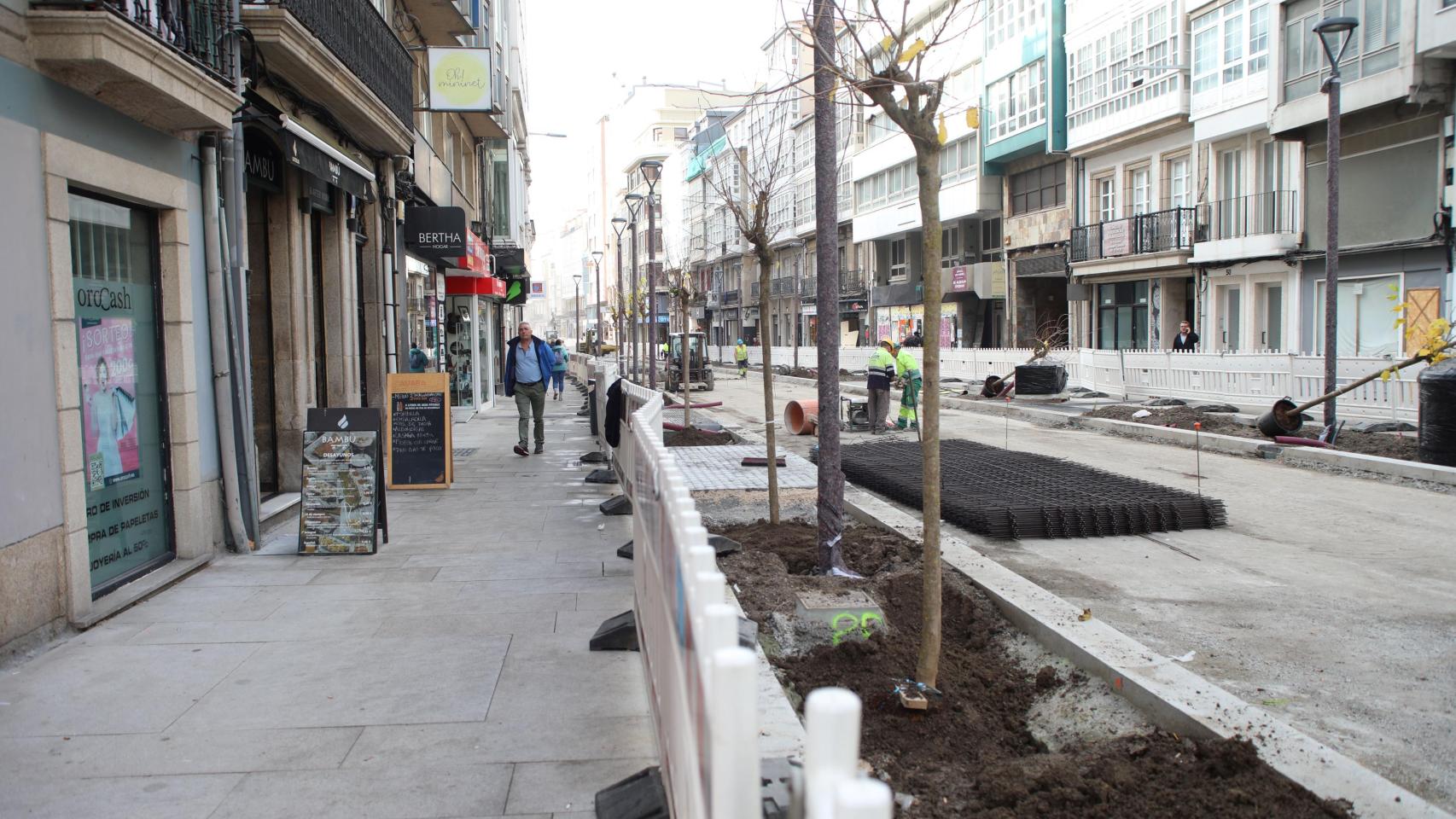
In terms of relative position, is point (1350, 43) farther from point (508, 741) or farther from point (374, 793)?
point (374, 793)

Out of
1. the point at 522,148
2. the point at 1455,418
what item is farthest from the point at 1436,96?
the point at 522,148

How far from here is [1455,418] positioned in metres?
11.7

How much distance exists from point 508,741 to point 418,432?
7.93 meters

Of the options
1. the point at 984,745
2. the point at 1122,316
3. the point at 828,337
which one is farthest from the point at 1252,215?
the point at 984,745

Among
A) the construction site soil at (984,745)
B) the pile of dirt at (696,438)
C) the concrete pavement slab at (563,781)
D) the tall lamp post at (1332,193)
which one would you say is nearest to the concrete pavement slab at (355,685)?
the concrete pavement slab at (563,781)

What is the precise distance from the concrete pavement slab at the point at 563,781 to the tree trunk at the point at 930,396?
1333 mm

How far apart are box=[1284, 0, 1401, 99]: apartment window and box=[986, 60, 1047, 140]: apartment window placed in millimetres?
11559

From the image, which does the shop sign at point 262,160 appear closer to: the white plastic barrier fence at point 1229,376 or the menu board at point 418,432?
the menu board at point 418,432

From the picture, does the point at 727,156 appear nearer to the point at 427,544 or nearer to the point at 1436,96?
the point at 1436,96

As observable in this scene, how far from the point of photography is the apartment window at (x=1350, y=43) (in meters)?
21.8

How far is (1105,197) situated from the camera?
34906 millimetres

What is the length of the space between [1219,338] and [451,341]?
798 inches

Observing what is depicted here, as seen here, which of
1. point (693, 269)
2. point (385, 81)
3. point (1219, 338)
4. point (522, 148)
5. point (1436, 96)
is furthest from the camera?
point (693, 269)

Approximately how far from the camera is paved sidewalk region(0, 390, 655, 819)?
149 inches
